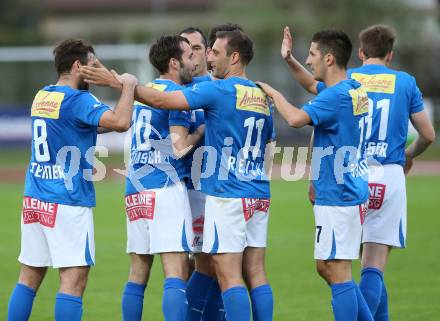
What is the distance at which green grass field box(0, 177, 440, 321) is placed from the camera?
8867 millimetres

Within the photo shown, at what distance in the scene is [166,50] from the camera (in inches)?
283

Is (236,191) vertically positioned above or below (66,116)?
below

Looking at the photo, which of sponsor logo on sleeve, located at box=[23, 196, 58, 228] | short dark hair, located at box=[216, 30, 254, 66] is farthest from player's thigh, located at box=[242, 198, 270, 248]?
sponsor logo on sleeve, located at box=[23, 196, 58, 228]

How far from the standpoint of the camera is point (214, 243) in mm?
6875

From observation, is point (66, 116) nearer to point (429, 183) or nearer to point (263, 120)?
point (263, 120)

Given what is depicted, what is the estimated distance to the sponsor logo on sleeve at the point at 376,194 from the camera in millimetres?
7559

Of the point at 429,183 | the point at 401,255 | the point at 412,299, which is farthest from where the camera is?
the point at 429,183

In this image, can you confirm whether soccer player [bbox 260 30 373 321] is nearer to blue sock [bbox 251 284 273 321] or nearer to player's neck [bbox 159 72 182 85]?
blue sock [bbox 251 284 273 321]

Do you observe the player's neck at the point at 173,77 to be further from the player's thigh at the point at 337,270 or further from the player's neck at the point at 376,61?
the player's thigh at the point at 337,270

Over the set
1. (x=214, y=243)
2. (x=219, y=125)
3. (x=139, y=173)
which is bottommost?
(x=214, y=243)

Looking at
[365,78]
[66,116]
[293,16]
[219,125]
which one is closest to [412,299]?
[365,78]

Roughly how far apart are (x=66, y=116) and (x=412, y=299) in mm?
4408

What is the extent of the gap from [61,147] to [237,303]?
1765 mm

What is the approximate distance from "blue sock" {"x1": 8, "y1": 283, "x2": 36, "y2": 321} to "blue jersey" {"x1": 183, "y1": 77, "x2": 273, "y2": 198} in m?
1.57
